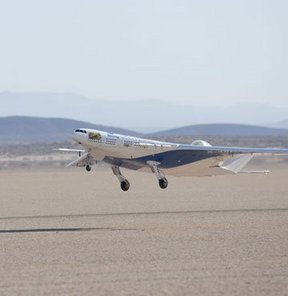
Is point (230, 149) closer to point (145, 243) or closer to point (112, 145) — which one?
point (112, 145)

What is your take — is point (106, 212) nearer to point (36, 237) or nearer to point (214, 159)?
point (214, 159)

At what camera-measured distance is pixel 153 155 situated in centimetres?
4412

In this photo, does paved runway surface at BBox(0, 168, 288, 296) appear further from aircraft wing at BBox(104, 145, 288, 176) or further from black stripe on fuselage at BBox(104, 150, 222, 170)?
black stripe on fuselage at BBox(104, 150, 222, 170)

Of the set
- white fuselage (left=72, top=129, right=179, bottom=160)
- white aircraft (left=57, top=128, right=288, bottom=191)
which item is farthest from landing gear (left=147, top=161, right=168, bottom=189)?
white fuselage (left=72, top=129, right=179, bottom=160)

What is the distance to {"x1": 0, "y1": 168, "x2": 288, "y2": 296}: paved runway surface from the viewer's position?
89.4 ft

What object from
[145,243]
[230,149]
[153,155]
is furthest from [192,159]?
[145,243]

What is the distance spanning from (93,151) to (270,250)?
434 inches

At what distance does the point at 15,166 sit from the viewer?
136m

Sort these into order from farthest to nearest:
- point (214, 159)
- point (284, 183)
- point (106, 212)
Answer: point (284, 183) → point (106, 212) → point (214, 159)

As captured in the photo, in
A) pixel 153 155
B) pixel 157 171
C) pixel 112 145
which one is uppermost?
pixel 112 145

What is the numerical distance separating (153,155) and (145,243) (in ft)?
24.7

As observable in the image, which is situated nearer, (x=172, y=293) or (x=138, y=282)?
(x=172, y=293)

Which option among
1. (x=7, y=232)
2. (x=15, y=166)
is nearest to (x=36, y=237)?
(x=7, y=232)

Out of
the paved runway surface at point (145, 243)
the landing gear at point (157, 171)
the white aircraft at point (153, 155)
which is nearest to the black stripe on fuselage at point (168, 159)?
the white aircraft at point (153, 155)
